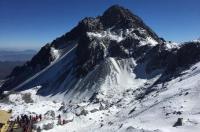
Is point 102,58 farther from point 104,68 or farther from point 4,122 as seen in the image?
point 4,122

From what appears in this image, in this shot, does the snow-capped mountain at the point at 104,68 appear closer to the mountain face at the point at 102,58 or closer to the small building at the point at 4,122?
the mountain face at the point at 102,58

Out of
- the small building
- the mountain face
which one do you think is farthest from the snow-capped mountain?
the small building

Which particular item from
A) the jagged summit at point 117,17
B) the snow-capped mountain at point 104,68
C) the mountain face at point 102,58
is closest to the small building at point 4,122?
the snow-capped mountain at point 104,68

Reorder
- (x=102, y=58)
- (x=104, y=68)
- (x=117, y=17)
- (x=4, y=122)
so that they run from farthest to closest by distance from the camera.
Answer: (x=117, y=17), (x=102, y=58), (x=104, y=68), (x=4, y=122)

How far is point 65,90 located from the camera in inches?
4380

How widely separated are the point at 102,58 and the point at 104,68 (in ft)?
27.5

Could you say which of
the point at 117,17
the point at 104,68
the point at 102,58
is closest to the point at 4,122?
the point at 104,68

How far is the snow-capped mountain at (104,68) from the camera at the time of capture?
250 ft

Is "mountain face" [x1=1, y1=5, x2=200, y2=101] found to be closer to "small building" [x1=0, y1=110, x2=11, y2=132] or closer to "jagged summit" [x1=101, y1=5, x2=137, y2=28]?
"jagged summit" [x1=101, y1=5, x2=137, y2=28]

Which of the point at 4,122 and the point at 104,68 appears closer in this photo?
the point at 4,122

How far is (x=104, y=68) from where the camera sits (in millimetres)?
114625

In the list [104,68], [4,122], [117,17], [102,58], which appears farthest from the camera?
[117,17]

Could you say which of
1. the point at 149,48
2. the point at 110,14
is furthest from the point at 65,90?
the point at 110,14

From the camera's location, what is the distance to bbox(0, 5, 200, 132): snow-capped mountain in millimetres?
76125
